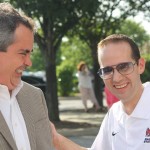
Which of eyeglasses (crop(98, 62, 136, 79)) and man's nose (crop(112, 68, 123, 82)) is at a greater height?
eyeglasses (crop(98, 62, 136, 79))

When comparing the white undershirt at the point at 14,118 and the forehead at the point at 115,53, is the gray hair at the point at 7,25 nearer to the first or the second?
the white undershirt at the point at 14,118

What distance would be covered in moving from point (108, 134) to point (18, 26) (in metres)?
1.04

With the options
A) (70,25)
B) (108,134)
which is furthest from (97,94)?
(108,134)

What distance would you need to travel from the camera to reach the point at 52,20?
→ 37.1 feet

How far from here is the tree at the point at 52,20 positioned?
10.4 m

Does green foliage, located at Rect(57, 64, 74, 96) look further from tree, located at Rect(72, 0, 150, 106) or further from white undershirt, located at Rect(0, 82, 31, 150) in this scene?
white undershirt, located at Rect(0, 82, 31, 150)

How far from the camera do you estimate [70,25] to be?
40.4 ft

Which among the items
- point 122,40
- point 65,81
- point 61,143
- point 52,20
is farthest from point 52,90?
point 65,81

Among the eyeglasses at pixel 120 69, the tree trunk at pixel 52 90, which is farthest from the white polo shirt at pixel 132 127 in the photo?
the tree trunk at pixel 52 90

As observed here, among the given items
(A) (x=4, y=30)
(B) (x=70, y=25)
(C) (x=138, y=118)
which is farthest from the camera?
(B) (x=70, y=25)

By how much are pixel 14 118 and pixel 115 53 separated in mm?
781

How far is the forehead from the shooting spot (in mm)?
2689

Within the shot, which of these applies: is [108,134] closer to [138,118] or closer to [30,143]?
[138,118]

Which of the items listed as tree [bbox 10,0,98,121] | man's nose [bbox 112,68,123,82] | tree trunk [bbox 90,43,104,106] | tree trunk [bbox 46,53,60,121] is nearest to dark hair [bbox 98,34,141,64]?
man's nose [bbox 112,68,123,82]
